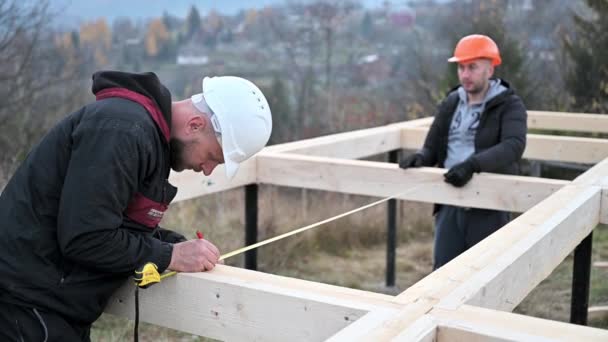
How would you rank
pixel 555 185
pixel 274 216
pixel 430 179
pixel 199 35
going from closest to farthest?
pixel 555 185 < pixel 430 179 < pixel 274 216 < pixel 199 35

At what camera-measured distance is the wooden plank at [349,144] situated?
5304 millimetres

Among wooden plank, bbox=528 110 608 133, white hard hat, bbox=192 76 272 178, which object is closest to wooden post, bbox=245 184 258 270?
white hard hat, bbox=192 76 272 178

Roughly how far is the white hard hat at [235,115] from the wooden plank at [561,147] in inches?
155

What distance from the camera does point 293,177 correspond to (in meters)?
4.78

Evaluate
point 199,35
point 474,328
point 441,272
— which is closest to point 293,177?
point 441,272

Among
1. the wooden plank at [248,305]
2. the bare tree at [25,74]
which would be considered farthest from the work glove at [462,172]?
the bare tree at [25,74]

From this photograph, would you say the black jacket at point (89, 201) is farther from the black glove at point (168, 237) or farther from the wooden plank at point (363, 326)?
the wooden plank at point (363, 326)

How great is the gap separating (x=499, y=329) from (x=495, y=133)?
111 inches

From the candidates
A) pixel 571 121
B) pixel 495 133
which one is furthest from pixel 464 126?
pixel 571 121

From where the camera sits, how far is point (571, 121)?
6996mm

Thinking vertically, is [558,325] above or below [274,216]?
above

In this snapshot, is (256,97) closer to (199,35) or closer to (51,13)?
(51,13)

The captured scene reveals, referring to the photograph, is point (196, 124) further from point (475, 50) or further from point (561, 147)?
point (561, 147)

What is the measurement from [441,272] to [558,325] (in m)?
0.51
